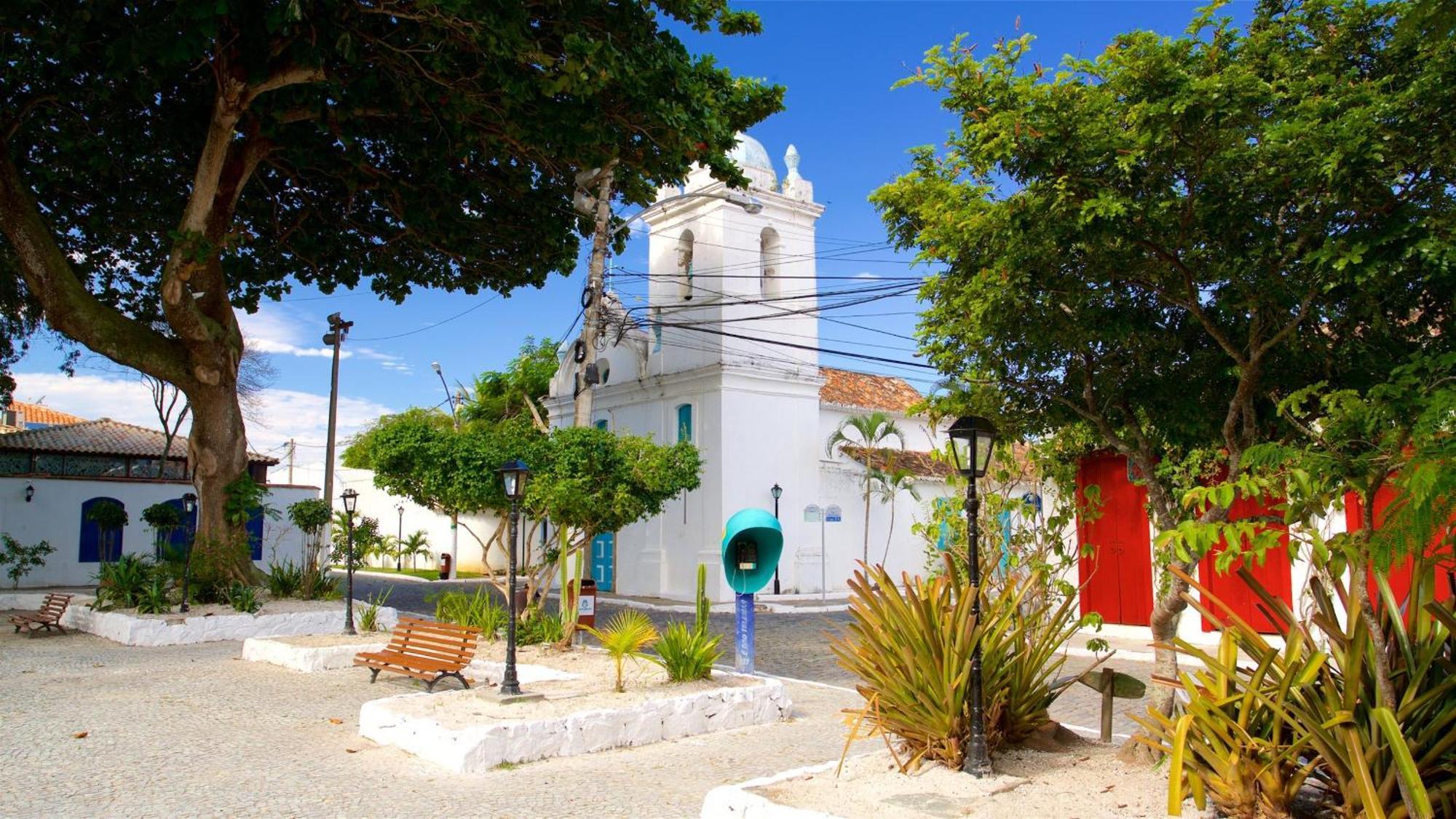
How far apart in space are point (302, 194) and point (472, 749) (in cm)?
1167

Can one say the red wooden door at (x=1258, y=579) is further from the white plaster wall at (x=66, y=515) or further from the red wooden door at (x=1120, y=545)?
the white plaster wall at (x=66, y=515)

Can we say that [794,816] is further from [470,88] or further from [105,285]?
[105,285]

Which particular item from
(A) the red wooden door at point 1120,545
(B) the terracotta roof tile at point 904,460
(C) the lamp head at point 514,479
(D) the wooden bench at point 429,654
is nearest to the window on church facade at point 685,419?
(B) the terracotta roof tile at point 904,460

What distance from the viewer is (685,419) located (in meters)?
23.1

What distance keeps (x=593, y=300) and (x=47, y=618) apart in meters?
9.52

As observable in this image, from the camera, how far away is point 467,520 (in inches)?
1393

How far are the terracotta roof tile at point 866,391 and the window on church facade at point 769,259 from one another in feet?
9.20

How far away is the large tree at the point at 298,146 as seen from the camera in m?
10.3

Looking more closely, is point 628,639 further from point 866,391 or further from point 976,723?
point 866,391

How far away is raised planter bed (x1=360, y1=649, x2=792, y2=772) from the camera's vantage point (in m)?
6.95

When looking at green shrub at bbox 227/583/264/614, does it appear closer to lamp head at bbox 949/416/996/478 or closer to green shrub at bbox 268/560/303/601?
green shrub at bbox 268/560/303/601

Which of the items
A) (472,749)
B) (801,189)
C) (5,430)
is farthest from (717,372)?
(5,430)

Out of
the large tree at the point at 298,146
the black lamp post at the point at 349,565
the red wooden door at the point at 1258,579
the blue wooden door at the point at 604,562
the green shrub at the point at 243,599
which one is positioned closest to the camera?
the large tree at the point at 298,146

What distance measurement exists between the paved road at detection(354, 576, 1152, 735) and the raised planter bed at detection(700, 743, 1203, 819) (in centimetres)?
101
